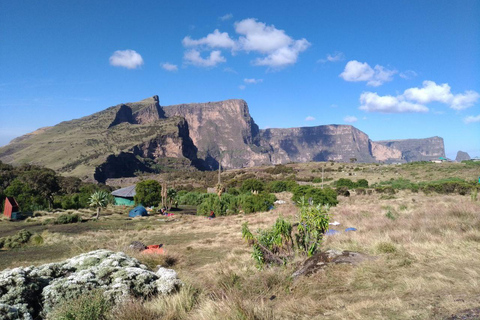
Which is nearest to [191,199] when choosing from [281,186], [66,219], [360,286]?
[281,186]

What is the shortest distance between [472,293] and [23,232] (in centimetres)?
Result: 2632

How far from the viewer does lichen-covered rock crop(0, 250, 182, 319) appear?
5.59 m

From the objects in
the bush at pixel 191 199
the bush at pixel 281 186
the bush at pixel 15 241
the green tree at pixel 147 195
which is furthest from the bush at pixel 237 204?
the bush at pixel 191 199

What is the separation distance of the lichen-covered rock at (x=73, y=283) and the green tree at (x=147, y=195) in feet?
161

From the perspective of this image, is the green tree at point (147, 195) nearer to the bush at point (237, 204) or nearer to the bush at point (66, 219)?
the bush at point (237, 204)

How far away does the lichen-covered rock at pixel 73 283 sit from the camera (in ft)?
18.3

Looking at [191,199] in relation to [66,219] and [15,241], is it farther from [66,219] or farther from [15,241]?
[15,241]

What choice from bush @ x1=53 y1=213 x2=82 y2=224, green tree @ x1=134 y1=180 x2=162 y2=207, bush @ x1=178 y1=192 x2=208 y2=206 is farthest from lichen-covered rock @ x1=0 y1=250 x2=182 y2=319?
bush @ x1=178 y1=192 x2=208 y2=206

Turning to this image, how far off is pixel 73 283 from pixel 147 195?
51.0 metres

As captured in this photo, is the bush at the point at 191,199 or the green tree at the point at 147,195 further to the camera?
the bush at the point at 191,199

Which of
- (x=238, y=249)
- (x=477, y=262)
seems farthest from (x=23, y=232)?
(x=477, y=262)

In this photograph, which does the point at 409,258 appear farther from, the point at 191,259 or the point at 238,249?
the point at 191,259

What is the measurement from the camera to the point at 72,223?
1364 inches

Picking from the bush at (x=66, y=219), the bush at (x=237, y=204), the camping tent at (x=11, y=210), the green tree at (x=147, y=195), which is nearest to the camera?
the bush at (x=66, y=219)
